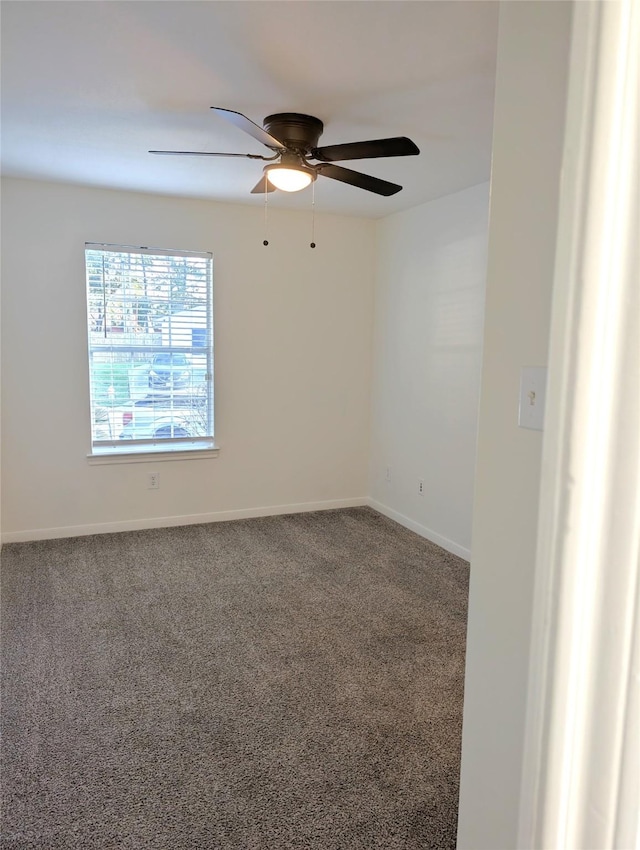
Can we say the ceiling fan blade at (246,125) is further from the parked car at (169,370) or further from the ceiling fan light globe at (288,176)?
the parked car at (169,370)

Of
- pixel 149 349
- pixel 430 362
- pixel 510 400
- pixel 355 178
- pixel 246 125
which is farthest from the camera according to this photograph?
pixel 149 349

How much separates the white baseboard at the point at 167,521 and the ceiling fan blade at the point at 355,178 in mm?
2796

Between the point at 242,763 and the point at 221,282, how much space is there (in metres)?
3.32

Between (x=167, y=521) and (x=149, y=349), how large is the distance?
1312 millimetres

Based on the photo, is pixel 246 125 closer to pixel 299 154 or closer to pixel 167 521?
pixel 299 154

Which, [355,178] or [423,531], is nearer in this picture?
[355,178]

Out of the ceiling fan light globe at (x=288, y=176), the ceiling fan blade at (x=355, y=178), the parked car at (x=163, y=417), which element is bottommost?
the parked car at (x=163, y=417)

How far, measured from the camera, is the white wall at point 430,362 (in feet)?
12.4

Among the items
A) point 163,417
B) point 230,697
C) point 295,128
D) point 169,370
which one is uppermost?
point 295,128

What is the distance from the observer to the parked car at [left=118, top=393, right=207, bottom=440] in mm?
4316

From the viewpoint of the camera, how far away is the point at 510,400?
1.12 m

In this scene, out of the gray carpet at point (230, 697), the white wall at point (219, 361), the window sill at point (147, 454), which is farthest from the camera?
the window sill at point (147, 454)

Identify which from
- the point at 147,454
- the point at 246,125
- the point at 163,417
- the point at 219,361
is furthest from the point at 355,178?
the point at 147,454

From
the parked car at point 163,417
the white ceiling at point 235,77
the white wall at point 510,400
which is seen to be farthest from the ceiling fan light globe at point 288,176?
the parked car at point 163,417
